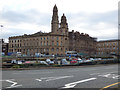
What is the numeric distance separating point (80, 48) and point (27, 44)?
33014 mm

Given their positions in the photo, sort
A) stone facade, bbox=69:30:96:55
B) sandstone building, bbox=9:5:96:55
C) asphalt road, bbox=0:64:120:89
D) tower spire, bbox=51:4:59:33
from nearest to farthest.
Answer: asphalt road, bbox=0:64:120:89 → sandstone building, bbox=9:5:96:55 → tower spire, bbox=51:4:59:33 → stone facade, bbox=69:30:96:55

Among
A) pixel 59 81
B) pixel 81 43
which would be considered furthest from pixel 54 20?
pixel 59 81

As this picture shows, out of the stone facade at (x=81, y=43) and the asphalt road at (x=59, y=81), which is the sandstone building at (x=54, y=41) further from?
the asphalt road at (x=59, y=81)

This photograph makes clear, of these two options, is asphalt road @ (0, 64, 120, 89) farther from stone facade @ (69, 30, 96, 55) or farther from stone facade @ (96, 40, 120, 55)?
stone facade @ (96, 40, 120, 55)

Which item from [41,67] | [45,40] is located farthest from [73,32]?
[41,67]

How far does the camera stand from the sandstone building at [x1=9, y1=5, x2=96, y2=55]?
233 ft

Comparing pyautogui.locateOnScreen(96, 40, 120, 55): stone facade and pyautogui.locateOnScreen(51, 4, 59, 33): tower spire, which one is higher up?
pyautogui.locateOnScreen(51, 4, 59, 33): tower spire

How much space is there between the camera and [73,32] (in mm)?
80000

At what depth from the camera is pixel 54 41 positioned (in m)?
71.0

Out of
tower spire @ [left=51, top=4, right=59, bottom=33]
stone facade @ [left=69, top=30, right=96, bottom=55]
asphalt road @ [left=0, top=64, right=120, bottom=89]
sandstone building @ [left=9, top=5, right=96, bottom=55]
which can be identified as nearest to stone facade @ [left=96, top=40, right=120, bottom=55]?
stone facade @ [left=69, top=30, right=96, bottom=55]

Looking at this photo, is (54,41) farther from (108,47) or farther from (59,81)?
(59,81)

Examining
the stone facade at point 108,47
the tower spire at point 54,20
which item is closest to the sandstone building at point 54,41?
the tower spire at point 54,20

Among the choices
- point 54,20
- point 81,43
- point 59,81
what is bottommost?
point 59,81

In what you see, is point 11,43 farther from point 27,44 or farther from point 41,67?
point 41,67
